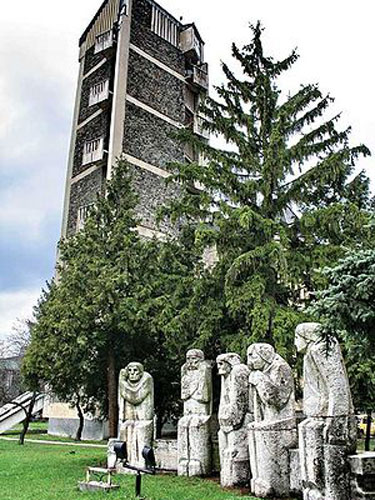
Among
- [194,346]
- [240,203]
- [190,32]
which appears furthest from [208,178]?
[190,32]

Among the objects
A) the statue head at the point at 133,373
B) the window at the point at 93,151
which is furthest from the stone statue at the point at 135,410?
the window at the point at 93,151

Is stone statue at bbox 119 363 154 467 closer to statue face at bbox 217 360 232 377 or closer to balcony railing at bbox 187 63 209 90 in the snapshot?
statue face at bbox 217 360 232 377

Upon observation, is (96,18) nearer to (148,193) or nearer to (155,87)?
(155,87)

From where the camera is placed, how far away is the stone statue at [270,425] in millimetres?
7887

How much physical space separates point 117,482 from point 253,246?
7.23 meters

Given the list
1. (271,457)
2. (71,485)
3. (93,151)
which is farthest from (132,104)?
(271,457)

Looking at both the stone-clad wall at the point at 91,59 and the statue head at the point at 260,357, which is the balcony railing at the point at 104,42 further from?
the statue head at the point at 260,357

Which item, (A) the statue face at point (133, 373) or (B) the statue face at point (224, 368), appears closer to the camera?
(B) the statue face at point (224, 368)

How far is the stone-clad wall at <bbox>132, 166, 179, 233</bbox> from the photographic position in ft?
98.0

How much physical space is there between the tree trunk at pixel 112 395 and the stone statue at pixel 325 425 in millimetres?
8976

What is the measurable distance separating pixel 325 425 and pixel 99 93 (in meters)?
28.2

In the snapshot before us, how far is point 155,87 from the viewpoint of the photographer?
32938 millimetres

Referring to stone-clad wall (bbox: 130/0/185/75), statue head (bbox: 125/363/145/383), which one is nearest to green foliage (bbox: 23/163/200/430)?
statue head (bbox: 125/363/145/383)

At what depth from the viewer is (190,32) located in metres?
36.4
